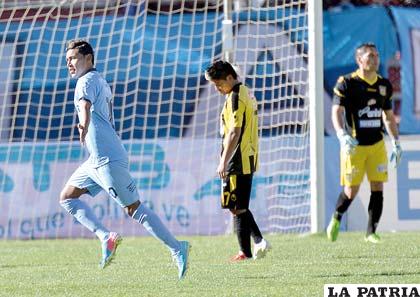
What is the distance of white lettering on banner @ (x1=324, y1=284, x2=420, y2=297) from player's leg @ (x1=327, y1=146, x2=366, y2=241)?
503cm

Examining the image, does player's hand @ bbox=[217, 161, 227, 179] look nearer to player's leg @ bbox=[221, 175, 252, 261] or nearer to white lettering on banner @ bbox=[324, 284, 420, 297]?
player's leg @ bbox=[221, 175, 252, 261]

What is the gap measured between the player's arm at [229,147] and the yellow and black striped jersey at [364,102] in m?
2.35

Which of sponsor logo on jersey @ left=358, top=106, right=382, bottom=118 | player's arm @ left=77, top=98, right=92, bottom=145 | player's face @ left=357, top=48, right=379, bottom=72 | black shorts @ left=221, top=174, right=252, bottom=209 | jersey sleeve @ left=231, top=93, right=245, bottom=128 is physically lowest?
black shorts @ left=221, top=174, right=252, bottom=209

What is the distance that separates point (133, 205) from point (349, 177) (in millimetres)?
3930

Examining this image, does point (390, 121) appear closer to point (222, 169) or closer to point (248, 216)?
point (248, 216)

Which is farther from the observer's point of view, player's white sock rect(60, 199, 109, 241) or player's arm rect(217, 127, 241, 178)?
player's arm rect(217, 127, 241, 178)

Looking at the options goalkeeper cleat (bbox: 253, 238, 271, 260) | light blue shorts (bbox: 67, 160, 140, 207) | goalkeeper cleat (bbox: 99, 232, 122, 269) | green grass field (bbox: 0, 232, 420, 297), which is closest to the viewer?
green grass field (bbox: 0, 232, 420, 297)

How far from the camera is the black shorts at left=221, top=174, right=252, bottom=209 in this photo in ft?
34.8

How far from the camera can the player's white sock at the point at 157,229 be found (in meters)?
9.17

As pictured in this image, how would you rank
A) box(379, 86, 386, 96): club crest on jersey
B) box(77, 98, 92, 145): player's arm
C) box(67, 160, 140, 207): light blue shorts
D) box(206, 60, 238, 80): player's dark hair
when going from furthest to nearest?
box(379, 86, 386, 96): club crest on jersey
box(206, 60, 238, 80): player's dark hair
box(67, 160, 140, 207): light blue shorts
box(77, 98, 92, 145): player's arm

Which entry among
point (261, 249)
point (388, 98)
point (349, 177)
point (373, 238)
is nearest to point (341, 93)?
point (388, 98)

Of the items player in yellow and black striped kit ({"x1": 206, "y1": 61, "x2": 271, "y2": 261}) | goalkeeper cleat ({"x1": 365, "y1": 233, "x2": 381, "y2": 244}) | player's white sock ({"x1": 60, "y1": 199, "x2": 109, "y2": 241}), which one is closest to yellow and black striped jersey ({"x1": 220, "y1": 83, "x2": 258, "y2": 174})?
player in yellow and black striped kit ({"x1": 206, "y1": 61, "x2": 271, "y2": 261})

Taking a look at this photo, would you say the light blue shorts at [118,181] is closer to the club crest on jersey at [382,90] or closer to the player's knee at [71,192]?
the player's knee at [71,192]

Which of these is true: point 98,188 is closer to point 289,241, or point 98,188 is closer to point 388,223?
point 289,241
